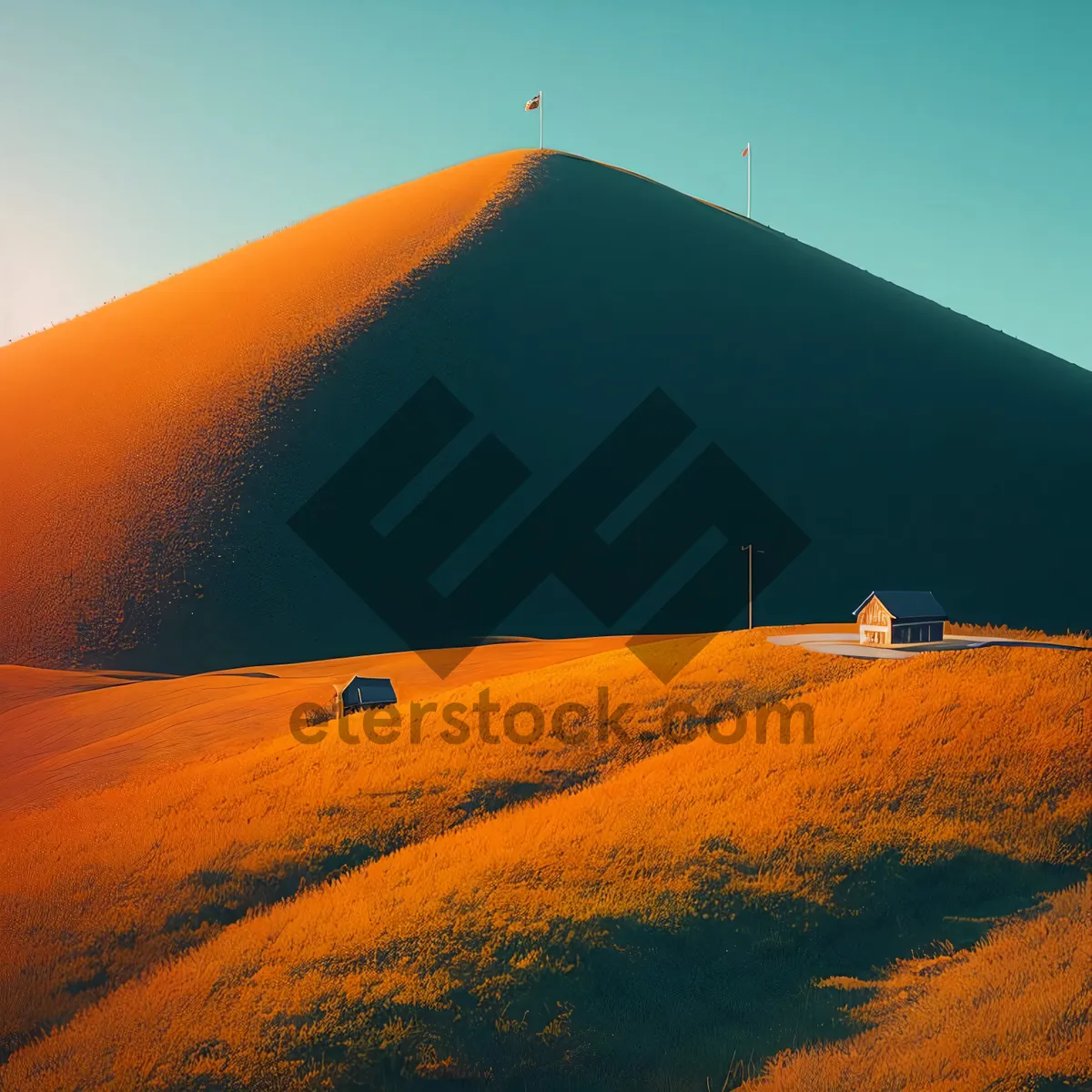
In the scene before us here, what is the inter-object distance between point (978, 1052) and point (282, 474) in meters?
75.7

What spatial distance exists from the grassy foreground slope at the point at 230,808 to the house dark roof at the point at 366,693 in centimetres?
166

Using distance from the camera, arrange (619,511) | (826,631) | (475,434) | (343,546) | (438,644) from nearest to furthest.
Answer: (826,631) → (438,644) → (343,546) → (619,511) → (475,434)

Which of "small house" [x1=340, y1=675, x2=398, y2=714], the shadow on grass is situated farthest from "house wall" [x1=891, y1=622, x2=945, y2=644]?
"small house" [x1=340, y1=675, x2=398, y2=714]

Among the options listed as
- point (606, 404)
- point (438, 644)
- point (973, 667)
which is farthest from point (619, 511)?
point (973, 667)

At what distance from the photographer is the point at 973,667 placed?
22797 millimetres

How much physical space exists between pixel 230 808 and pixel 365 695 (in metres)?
9.71

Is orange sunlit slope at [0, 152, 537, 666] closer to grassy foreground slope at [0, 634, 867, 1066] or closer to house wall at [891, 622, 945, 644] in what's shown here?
grassy foreground slope at [0, 634, 867, 1066]

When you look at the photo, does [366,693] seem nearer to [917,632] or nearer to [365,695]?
[365,695]

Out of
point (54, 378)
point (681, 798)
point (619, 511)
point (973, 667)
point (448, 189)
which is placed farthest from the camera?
Answer: point (448, 189)

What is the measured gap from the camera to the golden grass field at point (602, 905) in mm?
10742

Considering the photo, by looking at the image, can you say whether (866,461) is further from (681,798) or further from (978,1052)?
(978,1052)

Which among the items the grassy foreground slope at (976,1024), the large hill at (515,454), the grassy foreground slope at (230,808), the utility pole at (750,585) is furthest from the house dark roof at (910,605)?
the large hill at (515,454)

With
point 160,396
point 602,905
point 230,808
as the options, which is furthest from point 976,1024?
point 160,396

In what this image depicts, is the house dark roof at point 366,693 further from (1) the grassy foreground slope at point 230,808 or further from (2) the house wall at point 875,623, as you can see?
(2) the house wall at point 875,623
